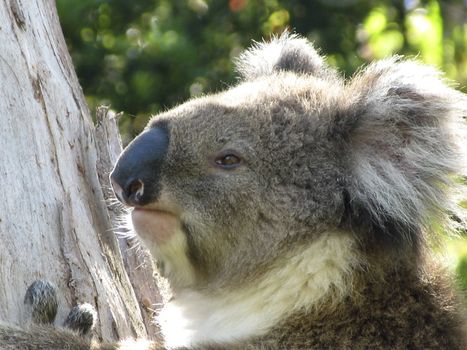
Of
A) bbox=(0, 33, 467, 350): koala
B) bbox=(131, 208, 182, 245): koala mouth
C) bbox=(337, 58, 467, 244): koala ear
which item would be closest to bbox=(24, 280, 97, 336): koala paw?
bbox=(0, 33, 467, 350): koala

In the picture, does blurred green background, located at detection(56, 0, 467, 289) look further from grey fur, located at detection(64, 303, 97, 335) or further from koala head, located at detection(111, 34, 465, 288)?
grey fur, located at detection(64, 303, 97, 335)

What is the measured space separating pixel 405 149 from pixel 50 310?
5.66 feet

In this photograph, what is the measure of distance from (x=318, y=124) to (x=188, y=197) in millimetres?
729

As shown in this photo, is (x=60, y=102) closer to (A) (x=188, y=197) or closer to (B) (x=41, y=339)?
(A) (x=188, y=197)

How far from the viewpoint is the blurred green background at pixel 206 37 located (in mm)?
8312

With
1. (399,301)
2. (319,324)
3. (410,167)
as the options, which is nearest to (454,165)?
(410,167)

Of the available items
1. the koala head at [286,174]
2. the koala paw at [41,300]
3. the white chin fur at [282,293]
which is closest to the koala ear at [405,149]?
the koala head at [286,174]

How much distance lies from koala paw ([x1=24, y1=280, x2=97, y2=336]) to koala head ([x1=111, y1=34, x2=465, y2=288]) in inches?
17.4

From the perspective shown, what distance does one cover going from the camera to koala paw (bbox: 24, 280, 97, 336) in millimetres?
3939

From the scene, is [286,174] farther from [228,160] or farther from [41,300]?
[41,300]

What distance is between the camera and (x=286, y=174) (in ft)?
14.0

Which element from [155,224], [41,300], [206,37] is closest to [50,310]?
[41,300]

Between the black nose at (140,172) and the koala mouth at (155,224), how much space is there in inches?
2.9

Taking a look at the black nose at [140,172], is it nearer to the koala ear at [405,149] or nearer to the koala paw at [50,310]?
the koala paw at [50,310]
